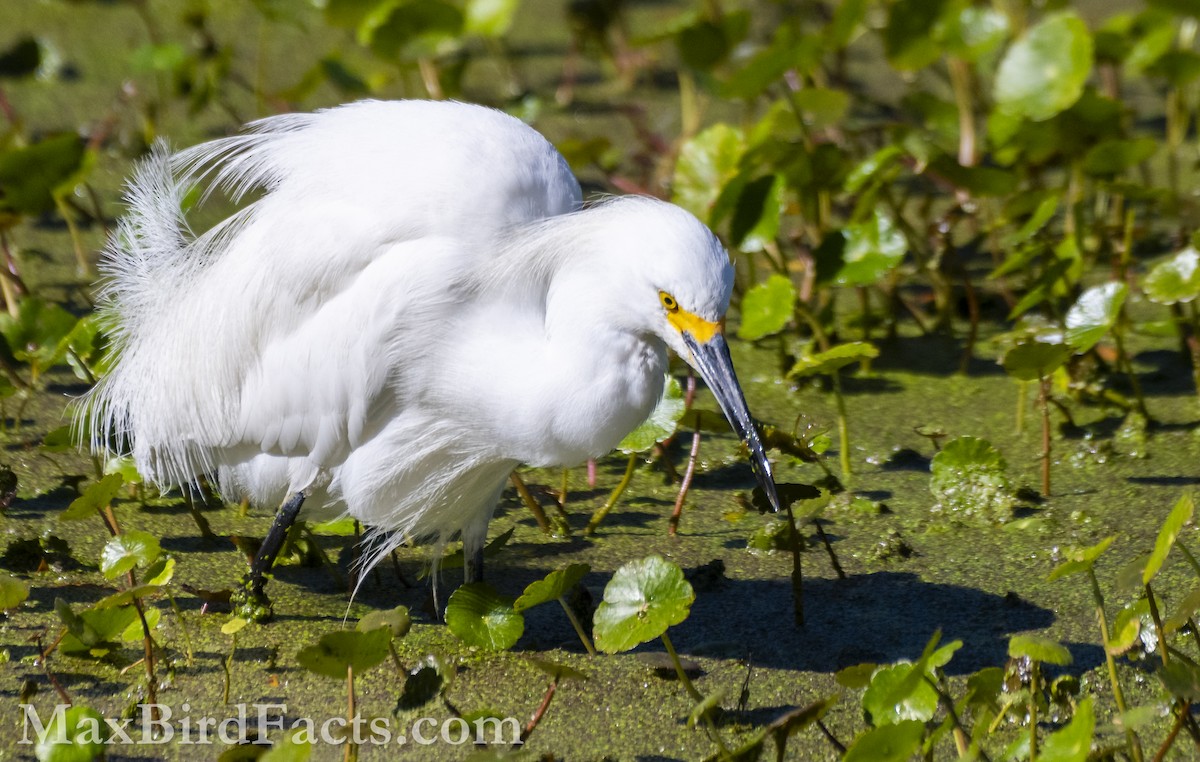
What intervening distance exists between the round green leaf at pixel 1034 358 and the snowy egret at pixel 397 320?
700 millimetres

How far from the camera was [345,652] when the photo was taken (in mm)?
1837

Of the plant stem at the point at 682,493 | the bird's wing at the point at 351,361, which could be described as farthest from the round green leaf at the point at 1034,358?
the bird's wing at the point at 351,361

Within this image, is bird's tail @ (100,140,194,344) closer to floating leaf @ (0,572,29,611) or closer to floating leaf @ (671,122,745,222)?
floating leaf @ (0,572,29,611)

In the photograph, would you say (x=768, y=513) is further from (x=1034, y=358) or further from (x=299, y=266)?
(x=299, y=266)

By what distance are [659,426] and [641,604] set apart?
0.68 meters

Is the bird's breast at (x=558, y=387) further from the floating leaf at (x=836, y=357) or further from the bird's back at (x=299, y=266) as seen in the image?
the floating leaf at (x=836, y=357)

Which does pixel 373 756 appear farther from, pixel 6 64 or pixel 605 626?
pixel 6 64

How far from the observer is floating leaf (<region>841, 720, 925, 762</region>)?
5.72 feet

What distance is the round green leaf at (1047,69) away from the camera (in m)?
3.32

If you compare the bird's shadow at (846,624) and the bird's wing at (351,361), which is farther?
the bird's shadow at (846,624)

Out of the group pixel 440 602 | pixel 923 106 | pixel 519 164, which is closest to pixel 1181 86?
pixel 923 106

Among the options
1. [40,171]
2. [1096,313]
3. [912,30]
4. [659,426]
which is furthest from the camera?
[912,30]

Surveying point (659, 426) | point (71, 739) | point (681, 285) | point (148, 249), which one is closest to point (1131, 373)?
point (659, 426)

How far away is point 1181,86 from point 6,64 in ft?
12.2
